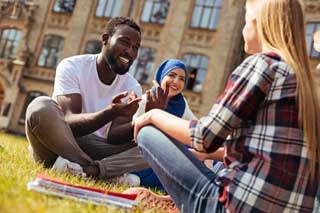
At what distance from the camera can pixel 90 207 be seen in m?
1.96

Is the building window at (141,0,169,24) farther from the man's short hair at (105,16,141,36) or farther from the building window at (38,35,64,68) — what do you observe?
the man's short hair at (105,16,141,36)

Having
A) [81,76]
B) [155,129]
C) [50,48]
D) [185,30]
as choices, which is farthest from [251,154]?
[50,48]

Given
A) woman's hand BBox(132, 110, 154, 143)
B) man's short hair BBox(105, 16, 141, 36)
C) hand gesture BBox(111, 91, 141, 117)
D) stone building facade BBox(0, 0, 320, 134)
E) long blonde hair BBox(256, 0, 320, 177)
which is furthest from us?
stone building facade BBox(0, 0, 320, 134)

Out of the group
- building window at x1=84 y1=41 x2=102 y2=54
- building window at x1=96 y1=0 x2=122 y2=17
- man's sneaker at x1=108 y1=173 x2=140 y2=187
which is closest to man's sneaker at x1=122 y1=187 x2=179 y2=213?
man's sneaker at x1=108 y1=173 x2=140 y2=187

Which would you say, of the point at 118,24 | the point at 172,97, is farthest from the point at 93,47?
the point at 118,24

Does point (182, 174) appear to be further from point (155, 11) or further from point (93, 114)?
point (155, 11)

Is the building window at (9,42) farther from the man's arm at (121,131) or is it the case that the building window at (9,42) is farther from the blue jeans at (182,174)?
the blue jeans at (182,174)

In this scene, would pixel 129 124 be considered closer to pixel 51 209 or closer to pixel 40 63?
pixel 51 209

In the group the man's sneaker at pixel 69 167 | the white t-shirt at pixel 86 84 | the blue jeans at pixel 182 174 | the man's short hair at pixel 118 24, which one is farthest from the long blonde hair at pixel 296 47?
the man's short hair at pixel 118 24

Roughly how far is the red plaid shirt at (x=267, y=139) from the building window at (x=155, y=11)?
18.0 metres

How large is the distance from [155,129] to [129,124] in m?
1.47

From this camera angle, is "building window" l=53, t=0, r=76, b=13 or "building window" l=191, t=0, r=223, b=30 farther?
"building window" l=53, t=0, r=76, b=13

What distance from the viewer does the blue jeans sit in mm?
1943

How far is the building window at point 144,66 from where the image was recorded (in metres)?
18.8
